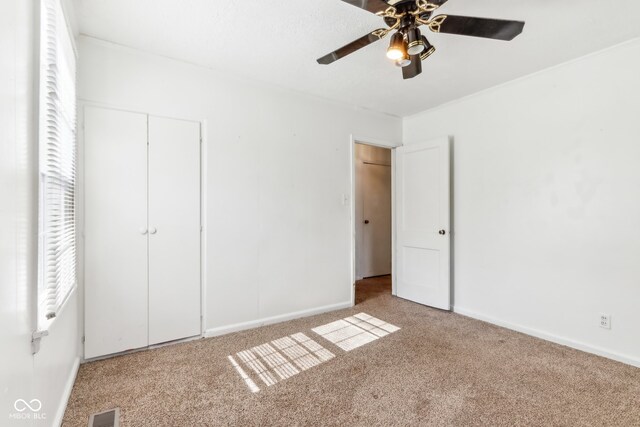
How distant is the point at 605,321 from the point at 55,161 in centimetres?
398

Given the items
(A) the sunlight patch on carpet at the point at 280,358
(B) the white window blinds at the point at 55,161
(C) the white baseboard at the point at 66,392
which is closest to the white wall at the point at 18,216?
(B) the white window blinds at the point at 55,161

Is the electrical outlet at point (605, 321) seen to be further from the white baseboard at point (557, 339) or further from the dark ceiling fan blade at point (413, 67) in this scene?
the dark ceiling fan blade at point (413, 67)

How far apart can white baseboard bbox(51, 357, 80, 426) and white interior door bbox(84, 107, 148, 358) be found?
0.61 feet

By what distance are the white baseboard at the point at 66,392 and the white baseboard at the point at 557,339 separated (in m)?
3.56

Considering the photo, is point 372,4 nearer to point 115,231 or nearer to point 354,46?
point 354,46

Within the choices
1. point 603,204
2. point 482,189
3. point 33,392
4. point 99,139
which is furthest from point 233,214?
point 603,204

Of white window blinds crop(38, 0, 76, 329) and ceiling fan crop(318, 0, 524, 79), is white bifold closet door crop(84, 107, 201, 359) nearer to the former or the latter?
white window blinds crop(38, 0, 76, 329)

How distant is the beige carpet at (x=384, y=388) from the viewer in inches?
69.4

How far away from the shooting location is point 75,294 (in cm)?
219

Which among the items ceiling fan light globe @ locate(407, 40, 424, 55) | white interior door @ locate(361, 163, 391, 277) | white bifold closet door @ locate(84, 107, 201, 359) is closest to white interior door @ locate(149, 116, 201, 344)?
white bifold closet door @ locate(84, 107, 201, 359)

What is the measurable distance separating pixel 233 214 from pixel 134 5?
1.71 meters

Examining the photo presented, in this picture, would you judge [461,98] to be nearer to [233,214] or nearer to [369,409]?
[233,214]

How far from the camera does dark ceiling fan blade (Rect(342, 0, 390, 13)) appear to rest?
60.2 inches

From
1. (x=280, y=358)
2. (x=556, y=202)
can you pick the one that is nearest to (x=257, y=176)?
(x=280, y=358)
